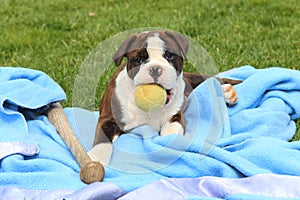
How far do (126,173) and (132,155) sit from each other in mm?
151

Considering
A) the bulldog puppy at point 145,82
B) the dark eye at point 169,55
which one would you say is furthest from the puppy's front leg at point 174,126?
the dark eye at point 169,55

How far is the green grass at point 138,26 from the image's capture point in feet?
13.6

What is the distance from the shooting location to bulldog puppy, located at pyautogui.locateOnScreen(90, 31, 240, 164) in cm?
261

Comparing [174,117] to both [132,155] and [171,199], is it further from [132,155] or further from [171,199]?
[171,199]

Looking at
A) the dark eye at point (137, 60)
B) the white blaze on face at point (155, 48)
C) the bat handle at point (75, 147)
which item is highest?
the white blaze on face at point (155, 48)

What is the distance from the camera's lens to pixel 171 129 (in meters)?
2.82

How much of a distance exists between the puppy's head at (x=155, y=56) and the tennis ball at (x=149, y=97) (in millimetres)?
22

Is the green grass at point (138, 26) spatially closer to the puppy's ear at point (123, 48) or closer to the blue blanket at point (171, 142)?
Answer: the blue blanket at point (171, 142)

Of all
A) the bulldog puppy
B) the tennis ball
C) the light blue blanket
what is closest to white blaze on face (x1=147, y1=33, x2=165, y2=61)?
the bulldog puppy

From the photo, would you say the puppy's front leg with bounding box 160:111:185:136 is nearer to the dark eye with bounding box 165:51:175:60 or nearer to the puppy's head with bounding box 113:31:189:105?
the puppy's head with bounding box 113:31:189:105

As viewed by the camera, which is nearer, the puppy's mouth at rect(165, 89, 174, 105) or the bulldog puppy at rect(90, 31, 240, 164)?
→ the bulldog puppy at rect(90, 31, 240, 164)

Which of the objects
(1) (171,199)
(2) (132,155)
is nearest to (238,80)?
(2) (132,155)

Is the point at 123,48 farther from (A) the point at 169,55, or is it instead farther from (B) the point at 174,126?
(B) the point at 174,126

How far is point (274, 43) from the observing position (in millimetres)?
4418
